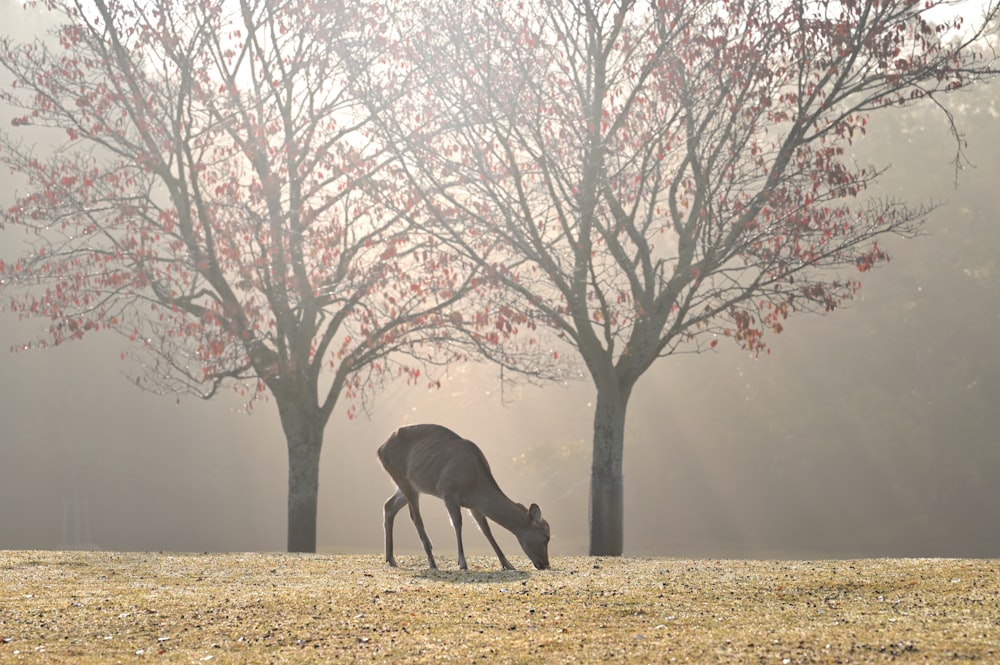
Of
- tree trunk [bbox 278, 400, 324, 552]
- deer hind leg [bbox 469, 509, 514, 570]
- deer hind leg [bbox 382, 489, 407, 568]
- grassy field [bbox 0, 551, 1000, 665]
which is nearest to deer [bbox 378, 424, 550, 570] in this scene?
deer hind leg [bbox 469, 509, 514, 570]

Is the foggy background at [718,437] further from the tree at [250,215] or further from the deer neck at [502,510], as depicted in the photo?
the deer neck at [502,510]

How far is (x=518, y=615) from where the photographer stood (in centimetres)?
1123

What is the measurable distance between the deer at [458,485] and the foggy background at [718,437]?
88.6 ft

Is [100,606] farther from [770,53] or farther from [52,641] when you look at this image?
[770,53]

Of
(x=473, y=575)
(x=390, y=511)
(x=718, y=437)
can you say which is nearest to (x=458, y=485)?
(x=473, y=575)

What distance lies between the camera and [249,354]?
21.3 metres

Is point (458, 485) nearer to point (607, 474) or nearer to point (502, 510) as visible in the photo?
point (502, 510)

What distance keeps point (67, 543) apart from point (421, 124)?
3977 cm

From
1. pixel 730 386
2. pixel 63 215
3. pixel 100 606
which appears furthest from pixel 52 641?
pixel 730 386

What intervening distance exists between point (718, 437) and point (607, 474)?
39250mm

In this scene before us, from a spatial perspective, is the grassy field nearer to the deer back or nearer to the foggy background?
the deer back

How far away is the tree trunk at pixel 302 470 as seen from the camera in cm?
2209

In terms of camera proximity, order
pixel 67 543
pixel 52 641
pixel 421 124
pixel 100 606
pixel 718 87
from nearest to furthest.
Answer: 1. pixel 52 641
2. pixel 100 606
3. pixel 718 87
4. pixel 421 124
5. pixel 67 543

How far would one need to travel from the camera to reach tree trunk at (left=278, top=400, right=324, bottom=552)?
22.1 meters
